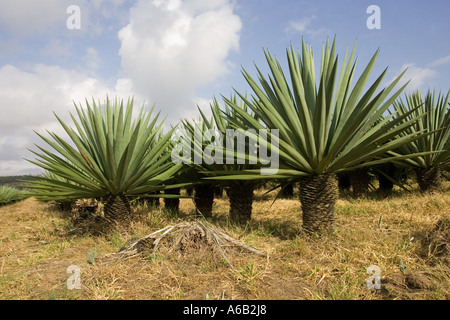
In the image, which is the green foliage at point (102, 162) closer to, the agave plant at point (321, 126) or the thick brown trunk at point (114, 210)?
the thick brown trunk at point (114, 210)

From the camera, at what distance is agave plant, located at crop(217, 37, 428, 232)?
2.67 meters

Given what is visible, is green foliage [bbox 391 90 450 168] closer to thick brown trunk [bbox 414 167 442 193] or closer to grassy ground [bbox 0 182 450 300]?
thick brown trunk [bbox 414 167 442 193]

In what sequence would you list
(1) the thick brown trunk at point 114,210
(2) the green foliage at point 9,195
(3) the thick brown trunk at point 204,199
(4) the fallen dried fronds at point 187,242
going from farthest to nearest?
(2) the green foliage at point 9,195
(3) the thick brown trunk at point 204,199
(1) the thick brown trunk at point 114,210
(4) the fallen dried fronds at point 187,242

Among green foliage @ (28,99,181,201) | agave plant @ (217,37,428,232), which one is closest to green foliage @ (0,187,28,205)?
green foliage @ (28,99,181,201)

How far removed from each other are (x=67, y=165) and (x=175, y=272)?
231 cm

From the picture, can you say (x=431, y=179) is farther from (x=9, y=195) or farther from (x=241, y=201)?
(x=9, y=195)

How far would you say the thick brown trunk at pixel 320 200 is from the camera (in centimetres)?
→ 296

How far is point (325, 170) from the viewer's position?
2930mm

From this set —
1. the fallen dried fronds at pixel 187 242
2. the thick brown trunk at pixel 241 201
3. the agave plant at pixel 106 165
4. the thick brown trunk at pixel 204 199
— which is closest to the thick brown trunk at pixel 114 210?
the agave plant at pixel 106 165

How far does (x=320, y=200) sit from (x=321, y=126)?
0.82 metres

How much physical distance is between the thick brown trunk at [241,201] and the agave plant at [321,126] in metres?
0.94

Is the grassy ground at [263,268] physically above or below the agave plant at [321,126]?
below
